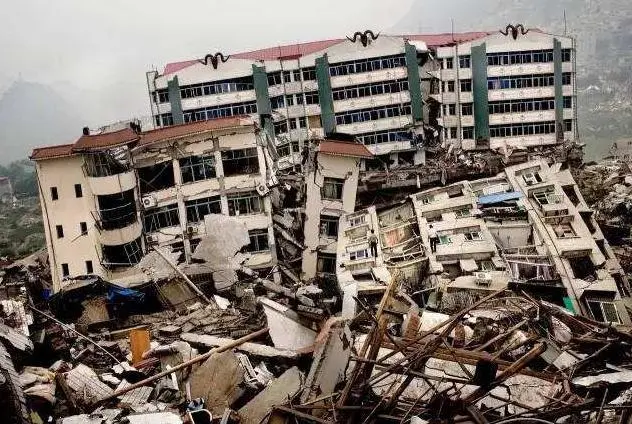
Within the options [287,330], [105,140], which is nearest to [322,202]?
[105,140]

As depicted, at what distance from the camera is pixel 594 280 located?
23.9 m

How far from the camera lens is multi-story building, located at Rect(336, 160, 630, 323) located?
23562 millimetres

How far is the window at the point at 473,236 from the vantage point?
26.9 meters

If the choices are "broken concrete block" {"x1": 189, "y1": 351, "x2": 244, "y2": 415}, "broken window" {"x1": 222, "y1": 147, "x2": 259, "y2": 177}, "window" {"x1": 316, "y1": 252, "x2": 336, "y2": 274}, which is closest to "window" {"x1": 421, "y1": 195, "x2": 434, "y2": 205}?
"window" {"x1": 316, "y1": 252, "x2": 336, "y2": 274}

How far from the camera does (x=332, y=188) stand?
110 ft

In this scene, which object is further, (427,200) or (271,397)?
(427,200)

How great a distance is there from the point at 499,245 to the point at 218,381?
1999 cm

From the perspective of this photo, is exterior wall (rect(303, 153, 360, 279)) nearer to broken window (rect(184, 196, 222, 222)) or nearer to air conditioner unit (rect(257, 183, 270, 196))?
air conditioner unit (rect(257, 183, 270, 196))

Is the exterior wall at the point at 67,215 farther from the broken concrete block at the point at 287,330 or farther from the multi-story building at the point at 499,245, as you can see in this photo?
the broken concrete block at the point at 287,330

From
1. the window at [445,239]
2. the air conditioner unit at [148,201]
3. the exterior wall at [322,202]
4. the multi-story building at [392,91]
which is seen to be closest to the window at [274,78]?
the multi-story building at [392,91]

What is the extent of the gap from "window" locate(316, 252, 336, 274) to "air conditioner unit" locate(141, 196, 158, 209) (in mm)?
11272

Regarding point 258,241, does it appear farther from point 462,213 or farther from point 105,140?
point 462,213

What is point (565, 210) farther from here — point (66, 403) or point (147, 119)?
point (147, 119)

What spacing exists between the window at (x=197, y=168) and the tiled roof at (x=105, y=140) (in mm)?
3063
